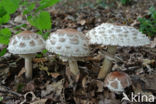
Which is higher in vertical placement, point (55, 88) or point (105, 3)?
point (105, 3)

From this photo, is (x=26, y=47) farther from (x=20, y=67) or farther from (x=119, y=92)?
(x=119, y=92)

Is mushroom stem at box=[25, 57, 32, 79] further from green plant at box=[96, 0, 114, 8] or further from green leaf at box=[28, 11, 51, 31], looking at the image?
green plant at box=[96, 0, 114, 8]

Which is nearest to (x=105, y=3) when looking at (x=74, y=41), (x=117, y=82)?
A: (x=117, y=82)

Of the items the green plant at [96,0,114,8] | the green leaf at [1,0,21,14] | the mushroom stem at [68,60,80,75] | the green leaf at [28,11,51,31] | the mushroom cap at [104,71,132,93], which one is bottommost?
the mushroom cap at [104,71,132,93]

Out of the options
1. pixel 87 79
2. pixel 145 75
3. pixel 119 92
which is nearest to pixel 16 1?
pixel 87 79

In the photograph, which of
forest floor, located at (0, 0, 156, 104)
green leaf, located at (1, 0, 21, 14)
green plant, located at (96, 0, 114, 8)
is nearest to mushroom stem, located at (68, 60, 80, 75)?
forest floor, located at (0, 0, 156, 104)

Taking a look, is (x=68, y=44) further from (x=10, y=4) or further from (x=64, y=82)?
(x=10, y=4)

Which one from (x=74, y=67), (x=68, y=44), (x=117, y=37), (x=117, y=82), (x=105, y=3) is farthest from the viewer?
(x=105, y=3)
